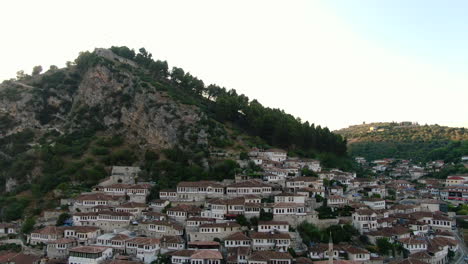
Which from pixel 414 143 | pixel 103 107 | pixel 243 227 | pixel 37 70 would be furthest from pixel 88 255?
pixel 414 143

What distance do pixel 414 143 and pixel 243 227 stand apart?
91714mm

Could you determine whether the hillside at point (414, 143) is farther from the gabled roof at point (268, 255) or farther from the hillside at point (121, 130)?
the gabled roof at point (268, 255)

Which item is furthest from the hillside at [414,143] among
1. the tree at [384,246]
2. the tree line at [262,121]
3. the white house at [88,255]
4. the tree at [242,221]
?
the white house at [88,255]

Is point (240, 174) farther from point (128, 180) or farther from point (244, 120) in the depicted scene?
point (244, 120)

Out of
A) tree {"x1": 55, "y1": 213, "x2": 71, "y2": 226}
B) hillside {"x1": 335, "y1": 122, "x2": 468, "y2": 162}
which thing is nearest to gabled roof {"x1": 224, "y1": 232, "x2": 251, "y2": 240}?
tree {"x1": 55, "y1": 213, "x2": 71, "y2": 226}

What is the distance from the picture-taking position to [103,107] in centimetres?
8200

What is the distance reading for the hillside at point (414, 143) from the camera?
95.9 m

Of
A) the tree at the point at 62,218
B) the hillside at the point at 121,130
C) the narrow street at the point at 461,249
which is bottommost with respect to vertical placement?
the narrow street at the point at 461,249

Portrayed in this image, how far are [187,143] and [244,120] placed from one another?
648 inches

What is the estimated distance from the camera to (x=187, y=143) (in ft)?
216

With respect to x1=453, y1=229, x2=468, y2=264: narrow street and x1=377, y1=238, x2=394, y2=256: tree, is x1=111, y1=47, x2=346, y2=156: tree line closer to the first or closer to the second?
x1=453, y1=229, x2=468, y2=264: narrow street

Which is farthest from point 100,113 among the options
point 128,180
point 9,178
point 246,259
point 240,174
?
point 246,259

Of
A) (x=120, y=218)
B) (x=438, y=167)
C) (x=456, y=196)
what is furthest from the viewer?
(x=438, y=167)

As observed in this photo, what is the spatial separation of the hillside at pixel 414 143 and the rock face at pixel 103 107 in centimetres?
5821
